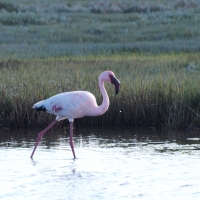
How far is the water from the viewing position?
686 cm


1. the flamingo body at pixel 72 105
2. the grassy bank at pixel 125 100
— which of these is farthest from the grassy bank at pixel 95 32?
the flamingo body at pixel 72 105

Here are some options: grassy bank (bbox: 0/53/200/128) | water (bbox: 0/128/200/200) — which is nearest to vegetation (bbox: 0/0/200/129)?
grassy bank (bbox: 0/53/200/128)


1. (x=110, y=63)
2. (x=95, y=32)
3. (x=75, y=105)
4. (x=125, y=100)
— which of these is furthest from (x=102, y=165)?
(x=95, y=32)

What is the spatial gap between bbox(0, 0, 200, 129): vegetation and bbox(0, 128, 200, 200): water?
395 millimetres

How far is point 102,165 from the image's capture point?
8.13m

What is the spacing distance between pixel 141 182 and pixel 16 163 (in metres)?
1.92

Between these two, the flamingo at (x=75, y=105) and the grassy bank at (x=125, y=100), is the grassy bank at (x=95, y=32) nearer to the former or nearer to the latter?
the grassy bank at (x=125, y=100)

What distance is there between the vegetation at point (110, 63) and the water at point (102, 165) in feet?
1.30

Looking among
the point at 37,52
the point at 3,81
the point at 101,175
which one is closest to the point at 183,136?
the point at 101,175

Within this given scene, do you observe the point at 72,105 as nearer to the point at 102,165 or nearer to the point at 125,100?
the point at 102,165

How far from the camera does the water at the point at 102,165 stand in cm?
686

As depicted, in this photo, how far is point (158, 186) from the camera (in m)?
7.05

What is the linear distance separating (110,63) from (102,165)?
781 centimetres

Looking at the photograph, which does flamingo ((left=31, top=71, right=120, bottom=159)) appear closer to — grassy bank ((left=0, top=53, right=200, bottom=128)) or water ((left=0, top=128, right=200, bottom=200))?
water ((left=0, top=128, right=200, bottom=200))
